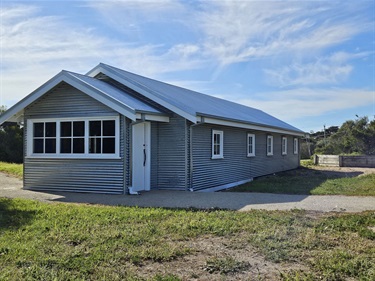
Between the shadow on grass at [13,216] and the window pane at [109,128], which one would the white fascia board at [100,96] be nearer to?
the window pane at [109,128]

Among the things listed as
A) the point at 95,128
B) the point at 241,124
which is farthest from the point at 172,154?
the point at 241,124

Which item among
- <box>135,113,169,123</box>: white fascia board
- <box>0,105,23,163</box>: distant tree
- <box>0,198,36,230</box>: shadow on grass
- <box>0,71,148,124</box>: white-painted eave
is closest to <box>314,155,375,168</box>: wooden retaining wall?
<box>135,113,169,123</box>: white fascia board

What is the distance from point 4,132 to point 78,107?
19.9m

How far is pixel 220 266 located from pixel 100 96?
7.57 meters

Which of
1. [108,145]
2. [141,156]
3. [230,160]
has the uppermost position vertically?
[108,145]

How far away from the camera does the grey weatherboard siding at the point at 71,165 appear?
11.7 meters

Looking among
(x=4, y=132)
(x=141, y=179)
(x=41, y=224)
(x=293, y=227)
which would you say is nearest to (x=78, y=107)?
(x=141, y=179)

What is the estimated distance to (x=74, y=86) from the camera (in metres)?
11.7

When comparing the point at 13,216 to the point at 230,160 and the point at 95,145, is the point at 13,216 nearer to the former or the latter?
the point at 95,145

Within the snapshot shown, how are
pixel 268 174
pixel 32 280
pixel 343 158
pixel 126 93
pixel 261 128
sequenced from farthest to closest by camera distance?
pixel 343 158 < pixel 268 174 < pixel 261 128 < pixel 126 93 < pixel 32 280

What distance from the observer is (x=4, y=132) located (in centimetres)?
2911

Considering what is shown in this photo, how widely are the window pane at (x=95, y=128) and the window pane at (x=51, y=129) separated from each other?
149cm

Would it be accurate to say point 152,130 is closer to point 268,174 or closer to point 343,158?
point 268,174

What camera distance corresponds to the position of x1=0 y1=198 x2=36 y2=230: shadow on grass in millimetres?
7280
